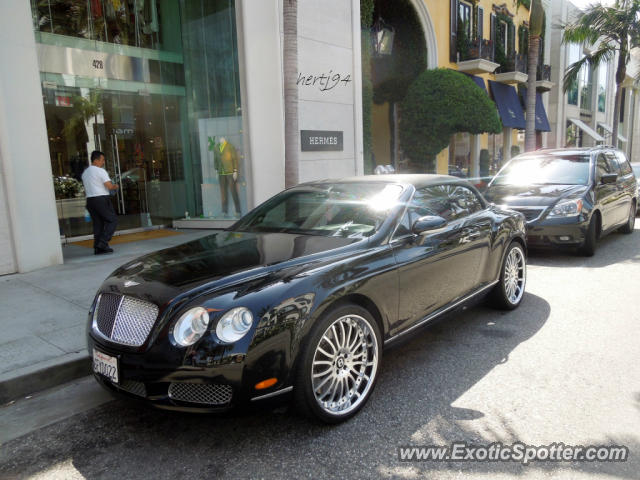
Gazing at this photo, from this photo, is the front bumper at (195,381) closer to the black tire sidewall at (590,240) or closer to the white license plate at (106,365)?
the white license plate at (106,365)

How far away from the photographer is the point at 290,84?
8.02 m

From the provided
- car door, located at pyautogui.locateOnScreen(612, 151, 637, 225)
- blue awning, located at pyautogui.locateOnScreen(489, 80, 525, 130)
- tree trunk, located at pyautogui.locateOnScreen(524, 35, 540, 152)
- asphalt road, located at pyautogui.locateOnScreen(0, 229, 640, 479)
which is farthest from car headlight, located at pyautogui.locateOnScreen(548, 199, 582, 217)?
blue awning, located at pyautogui.locateOnScreen(489, 80, 525, 130)

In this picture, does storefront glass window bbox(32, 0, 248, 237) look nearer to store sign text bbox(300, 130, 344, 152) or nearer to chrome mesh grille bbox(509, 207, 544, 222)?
store sign text bbox(300, 130, 344, 152)

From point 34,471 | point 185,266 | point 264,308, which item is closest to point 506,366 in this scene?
point 264,308

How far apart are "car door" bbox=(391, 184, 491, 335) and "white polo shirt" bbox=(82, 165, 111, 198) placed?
614cm

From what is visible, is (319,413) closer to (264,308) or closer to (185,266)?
(264,308)

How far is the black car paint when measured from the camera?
25.2ft

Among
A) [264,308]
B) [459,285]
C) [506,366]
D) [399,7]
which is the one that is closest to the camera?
[264,308]

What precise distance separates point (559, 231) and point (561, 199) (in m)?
0.56

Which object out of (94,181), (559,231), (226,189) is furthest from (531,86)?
(94,181)

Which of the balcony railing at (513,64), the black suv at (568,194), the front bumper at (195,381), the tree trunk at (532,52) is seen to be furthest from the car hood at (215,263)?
the balcony railing at (513,64)

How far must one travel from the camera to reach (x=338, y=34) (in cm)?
1155

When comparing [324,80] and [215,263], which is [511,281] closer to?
[215,263]

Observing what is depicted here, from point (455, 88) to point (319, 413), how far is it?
48.5 feet
